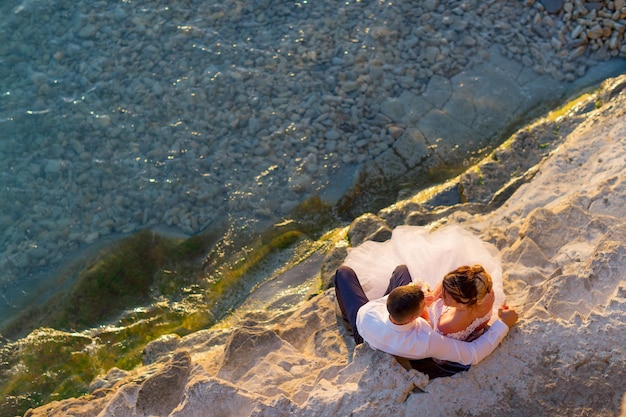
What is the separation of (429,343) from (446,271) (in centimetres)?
119

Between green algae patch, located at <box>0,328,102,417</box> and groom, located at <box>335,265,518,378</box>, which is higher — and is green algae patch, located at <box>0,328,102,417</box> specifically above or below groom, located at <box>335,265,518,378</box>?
below

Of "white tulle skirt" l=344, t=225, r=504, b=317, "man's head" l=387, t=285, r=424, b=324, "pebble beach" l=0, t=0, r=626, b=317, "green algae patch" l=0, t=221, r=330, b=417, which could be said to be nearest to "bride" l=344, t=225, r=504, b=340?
"white tulle skirt" l=344, t=225, r=504, b=317

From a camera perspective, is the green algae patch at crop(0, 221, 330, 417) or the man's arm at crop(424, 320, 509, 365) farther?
the green algae patch at crop(0, 221, 330, 417)

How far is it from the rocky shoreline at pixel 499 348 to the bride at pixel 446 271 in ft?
0.80

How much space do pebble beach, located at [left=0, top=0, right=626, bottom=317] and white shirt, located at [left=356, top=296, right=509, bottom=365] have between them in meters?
A: 3.60

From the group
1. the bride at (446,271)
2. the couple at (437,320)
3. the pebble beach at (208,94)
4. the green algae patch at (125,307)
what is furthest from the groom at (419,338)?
the pebble beach at (208,94)

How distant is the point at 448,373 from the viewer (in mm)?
4387

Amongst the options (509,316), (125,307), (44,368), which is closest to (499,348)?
(509,316)

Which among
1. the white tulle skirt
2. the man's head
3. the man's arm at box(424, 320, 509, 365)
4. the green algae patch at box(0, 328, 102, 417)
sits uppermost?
the man's head

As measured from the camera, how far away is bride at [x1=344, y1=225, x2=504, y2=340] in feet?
14.2

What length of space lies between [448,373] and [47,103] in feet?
22.1

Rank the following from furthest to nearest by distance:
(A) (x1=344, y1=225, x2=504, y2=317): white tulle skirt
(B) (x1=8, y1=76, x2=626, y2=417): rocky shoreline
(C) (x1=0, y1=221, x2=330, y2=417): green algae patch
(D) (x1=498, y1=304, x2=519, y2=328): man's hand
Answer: (C) (x1=0, y1=221, x2=330, y2=417): green algae patch
(A) (x1=344, y1=225, x2=504, y2=317): white tulle skirt
(D) (x1=498, y1=304, x2=519, y2=328): man's hand
(B) (x1=8, y1=76, x2=626, y2=417): rocky shoreline

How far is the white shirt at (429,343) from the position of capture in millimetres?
4332

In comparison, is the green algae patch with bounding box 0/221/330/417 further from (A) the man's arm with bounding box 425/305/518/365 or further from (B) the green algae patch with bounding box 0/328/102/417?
(A) the man's arm with bounding box 425/305/518/365
